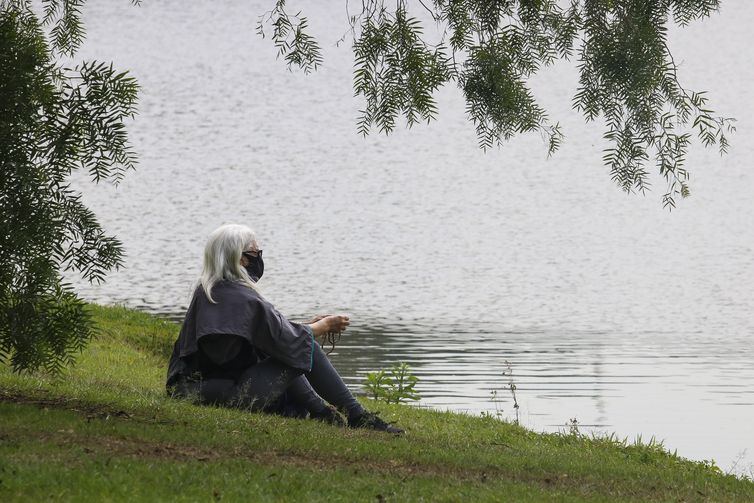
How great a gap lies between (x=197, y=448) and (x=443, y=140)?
52.7 metres

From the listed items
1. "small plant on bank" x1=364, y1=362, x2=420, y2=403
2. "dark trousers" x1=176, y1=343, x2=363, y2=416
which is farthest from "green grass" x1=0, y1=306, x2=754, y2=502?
"small plant on bank" x1=364, y1=362, x2=420, y2=403

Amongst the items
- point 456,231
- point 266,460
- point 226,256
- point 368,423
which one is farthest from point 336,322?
point 456,231

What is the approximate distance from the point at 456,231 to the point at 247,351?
31519 millimetres

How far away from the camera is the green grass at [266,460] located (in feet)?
21.3

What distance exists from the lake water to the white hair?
609 centimetres

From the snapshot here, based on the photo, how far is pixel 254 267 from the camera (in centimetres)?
954

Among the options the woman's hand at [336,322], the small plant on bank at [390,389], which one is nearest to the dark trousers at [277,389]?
the woman's hand at [336,322]

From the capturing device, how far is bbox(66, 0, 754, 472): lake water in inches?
731

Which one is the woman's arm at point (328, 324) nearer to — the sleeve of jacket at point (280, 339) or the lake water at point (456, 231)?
the sleeve of jacket at point (280, 339)

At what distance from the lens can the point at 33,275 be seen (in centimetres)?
839

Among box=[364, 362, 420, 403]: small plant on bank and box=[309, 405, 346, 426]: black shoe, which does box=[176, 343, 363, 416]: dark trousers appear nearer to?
box=[309, 405, 346, 426]: black shoe

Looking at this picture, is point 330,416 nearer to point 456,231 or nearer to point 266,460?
point 266,460

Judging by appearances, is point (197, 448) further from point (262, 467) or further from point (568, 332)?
point (568, 332)

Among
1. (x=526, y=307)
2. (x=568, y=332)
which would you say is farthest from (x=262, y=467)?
(x=526, y=307)
